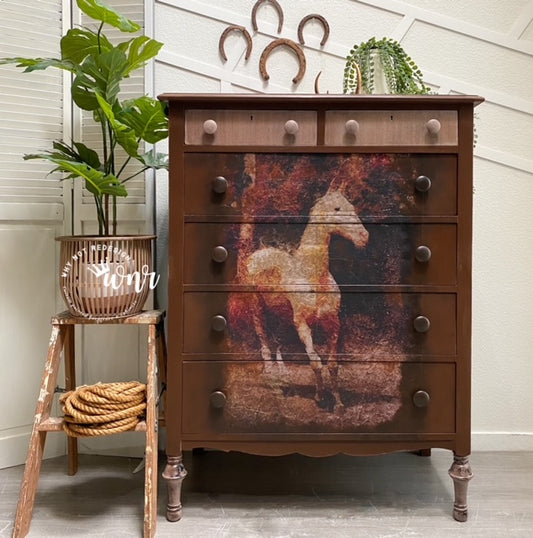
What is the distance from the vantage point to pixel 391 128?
1657mm

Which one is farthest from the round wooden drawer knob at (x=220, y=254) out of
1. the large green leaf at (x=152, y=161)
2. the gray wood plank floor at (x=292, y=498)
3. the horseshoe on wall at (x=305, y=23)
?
the horseshoe on wall at (x=305, y=23)

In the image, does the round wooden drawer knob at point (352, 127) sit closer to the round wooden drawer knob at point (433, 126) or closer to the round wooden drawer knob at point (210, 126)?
the round wooden drawer knob at point (433, 126)

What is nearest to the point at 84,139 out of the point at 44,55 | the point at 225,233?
the point at 44,55

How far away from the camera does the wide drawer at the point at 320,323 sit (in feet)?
5.48

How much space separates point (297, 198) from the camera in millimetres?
1659

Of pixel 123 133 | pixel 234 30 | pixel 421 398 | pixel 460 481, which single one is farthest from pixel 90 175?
pixel 460 481

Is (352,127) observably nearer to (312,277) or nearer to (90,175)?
(312,277)

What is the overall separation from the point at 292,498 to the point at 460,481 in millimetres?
558

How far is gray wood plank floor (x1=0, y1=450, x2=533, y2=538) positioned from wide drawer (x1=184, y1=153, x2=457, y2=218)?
96 centimetres

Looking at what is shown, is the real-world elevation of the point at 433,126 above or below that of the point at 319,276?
above

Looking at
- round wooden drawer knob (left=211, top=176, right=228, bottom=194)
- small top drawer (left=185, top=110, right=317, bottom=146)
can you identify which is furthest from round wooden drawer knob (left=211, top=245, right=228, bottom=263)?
small top drawer (left=185, top=110, right=317, bottom=146)

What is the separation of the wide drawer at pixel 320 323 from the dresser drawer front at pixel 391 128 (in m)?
0.46

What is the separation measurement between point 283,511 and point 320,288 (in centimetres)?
75

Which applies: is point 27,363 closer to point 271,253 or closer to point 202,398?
point 202,398
